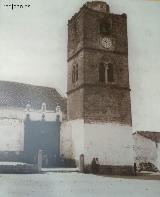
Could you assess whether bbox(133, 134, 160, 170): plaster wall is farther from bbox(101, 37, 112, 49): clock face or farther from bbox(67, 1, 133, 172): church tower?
bbox(101, 37, 112, 49): clock face

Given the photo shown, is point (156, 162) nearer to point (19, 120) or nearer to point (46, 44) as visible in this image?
point (19, 120)

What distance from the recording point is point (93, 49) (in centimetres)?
998

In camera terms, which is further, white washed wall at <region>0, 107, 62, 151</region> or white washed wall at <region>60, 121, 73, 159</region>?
white washed wall at <region>60, 121, 73, 159</region>

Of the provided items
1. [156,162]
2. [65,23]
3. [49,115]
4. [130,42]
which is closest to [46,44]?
[65,23]

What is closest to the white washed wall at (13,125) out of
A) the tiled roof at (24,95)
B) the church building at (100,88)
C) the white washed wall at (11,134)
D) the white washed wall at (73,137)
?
the white washed wall at (11,134)

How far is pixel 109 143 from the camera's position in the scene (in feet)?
29.0

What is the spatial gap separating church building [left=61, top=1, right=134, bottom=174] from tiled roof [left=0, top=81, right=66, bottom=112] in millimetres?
1210

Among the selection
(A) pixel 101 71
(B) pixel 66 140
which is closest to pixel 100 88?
(A) pixel 101 71

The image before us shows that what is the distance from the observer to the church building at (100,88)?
932cm

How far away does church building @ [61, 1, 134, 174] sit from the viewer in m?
9.32

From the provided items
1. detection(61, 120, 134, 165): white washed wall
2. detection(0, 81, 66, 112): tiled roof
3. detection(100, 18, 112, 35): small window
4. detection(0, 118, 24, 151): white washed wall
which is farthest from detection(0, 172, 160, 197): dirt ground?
detection(100, 18, 112, 35): small window

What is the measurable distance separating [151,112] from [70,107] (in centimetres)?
337

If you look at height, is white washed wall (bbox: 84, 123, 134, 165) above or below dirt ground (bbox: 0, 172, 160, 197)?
above

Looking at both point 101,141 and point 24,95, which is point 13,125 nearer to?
point 24,95
